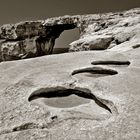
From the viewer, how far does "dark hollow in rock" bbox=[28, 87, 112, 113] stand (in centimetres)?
287

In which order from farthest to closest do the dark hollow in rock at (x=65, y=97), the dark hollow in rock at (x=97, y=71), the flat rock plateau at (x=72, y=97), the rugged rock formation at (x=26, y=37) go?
1. the rugged rock formation at (x=26, y=37)
2. the dark hollow in rock at (x=97, y=71)
3. the dark hollow in rock at (x=65, y=97)
4. the flat rock plateau at (x=72, y=97)

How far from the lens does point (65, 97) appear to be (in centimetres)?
307

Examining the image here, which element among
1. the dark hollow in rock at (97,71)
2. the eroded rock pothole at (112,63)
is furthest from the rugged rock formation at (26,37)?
the dark hollow in rock at (97,71)

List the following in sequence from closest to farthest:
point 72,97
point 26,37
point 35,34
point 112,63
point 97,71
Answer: point 72,97 → point 97,71 → point 112,63 → point 35,34 → point 26,37

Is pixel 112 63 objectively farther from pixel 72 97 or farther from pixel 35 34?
pixel 35 34

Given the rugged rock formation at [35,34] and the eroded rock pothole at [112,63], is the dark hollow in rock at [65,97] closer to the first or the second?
the eroded rock pothole at [112,63]

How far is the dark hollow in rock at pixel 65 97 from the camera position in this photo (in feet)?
9.43

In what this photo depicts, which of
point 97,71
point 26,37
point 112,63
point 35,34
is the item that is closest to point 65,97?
point 97,71

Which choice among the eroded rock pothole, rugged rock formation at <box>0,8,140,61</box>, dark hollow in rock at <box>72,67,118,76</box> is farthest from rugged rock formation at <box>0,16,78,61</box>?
dark hollow in rock at <box>72,67,118,76</box>

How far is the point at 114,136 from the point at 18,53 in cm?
1256

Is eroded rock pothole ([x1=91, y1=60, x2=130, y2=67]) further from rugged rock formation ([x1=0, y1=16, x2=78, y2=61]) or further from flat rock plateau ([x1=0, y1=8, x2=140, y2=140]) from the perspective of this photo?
rugged rock formation ([x1=0, y1=16, x2=78, y2=61])

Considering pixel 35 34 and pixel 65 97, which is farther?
pixel 35 34

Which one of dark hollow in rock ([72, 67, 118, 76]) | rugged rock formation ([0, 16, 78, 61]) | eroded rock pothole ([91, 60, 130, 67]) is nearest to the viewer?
dark hollow in rock ([72, 67, 118, 76])

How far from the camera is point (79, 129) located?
2.22 m
